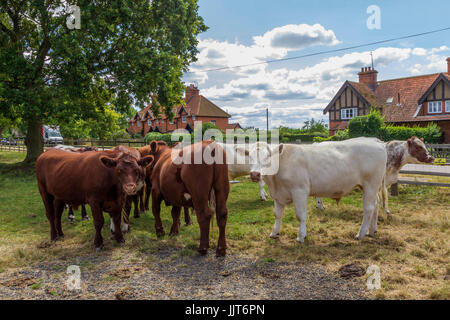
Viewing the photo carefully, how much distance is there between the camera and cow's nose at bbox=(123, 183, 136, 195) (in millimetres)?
5270

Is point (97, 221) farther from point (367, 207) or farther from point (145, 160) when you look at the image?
point (367, 207)

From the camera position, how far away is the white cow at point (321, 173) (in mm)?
5918

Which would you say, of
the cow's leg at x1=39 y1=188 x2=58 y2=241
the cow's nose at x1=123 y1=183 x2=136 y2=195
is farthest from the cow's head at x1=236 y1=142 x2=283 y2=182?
the cow's leg at x1=39 y1=188 x2=58 y2=241

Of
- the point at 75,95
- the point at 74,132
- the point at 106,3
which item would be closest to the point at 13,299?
the point at 75,95

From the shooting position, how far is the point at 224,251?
5.34 metres

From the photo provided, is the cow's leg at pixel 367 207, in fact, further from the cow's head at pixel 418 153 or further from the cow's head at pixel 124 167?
the cow's head at pixel 124 167

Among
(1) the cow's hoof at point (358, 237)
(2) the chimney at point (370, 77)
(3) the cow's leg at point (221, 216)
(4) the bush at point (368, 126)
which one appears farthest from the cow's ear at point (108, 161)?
(2) the chimney at point (370, 77)

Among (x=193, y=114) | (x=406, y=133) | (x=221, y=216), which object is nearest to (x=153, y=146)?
(x=221, y=216)

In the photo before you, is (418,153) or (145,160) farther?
(418,153)

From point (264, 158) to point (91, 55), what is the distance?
38.0 feet

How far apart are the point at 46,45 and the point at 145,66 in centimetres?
549

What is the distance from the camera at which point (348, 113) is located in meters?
40.8

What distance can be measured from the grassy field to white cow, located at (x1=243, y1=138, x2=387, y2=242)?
1.61ft

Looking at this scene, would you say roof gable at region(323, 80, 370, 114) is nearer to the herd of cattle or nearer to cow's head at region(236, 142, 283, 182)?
the herd of cattle
